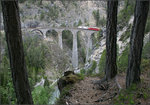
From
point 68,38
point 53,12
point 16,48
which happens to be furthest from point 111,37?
point 53,12

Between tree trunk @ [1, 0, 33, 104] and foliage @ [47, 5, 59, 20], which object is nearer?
tree trunk @ [1, 0, 33, 104]

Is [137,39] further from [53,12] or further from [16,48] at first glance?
[53,12]

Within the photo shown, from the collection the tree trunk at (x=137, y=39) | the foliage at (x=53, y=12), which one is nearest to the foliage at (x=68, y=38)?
the foliage at (x=53, y=12)

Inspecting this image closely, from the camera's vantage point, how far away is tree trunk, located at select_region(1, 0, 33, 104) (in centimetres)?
237

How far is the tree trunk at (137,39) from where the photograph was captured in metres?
3.09

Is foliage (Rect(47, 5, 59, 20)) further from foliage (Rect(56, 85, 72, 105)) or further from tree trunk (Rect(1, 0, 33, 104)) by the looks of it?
tree trunk (Rect(1, 0, 33, 104))

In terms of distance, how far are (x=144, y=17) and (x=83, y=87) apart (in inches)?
110

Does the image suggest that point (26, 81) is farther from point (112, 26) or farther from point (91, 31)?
point (91, 31)

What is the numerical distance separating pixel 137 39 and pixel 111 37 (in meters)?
0.97

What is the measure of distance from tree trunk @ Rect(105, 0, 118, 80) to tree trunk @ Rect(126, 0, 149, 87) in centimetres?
77

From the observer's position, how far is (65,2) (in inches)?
2832

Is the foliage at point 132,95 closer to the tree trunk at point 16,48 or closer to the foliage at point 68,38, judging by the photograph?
the tree trunk at point 16,48

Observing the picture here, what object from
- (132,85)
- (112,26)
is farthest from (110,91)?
(112,26)

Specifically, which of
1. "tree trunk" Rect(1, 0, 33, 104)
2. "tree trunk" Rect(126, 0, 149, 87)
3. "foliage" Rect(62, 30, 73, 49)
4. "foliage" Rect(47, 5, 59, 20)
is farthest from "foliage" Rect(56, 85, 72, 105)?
"foliage" Rect(47, 5, 59, 20)
